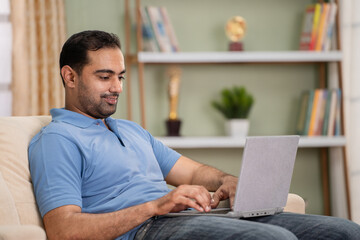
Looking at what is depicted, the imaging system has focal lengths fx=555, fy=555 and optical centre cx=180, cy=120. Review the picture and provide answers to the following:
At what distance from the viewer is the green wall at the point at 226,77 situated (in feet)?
Result: 11.0

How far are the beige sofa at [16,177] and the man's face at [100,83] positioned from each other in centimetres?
18

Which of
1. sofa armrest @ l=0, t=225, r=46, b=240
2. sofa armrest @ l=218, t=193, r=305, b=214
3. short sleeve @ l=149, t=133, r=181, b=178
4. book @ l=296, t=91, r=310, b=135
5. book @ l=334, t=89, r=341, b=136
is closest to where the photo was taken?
sofa armrest @ l=0, t=225, r=46, b=240

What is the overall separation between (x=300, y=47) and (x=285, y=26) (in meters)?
0.22

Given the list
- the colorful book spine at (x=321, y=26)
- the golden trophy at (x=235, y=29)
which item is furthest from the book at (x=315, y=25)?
the golden trophy at (x=235, y=29)

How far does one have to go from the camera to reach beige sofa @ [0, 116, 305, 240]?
145cm

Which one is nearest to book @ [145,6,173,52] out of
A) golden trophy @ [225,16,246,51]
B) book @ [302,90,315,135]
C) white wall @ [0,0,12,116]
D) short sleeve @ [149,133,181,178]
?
golden trophy @ [225,16,246,51]

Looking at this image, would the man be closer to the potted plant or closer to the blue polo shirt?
the blue polo shirt

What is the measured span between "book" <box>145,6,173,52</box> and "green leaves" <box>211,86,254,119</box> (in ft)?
1.49

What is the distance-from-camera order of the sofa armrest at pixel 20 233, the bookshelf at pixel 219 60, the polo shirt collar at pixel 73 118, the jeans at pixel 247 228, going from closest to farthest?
the sofa armrest at pixel 20 233 → the jeans at pixel 247 228 → the polo shirt collar at pixel 73 118 → the bookshelf at pixel 219 60

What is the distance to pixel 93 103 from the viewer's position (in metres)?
1.68

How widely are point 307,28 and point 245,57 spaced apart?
422 mm

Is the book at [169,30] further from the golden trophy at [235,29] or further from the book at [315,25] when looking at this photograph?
the book at [315,25]

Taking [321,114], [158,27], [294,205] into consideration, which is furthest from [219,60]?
[294,205]

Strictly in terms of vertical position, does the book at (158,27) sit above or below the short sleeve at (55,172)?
above
